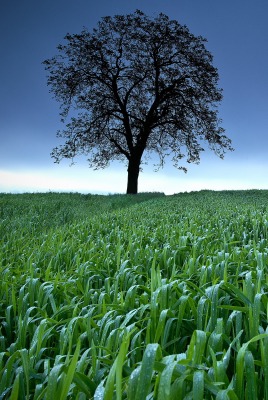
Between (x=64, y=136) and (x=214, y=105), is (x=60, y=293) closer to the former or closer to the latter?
(x=64, y=136)

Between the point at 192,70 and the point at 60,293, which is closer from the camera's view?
the point at 60,293

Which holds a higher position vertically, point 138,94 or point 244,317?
point 138,94

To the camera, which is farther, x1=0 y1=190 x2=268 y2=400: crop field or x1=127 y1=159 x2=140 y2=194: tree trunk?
x1=127 y1=159 x2=140 y2=194: tree trunk

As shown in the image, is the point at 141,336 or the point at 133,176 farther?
the point at 133,176

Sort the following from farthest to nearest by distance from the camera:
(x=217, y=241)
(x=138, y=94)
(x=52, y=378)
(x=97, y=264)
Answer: (x=138, y=94), (x=217, y=241), (x=97, y=264), (x=52, y=378)

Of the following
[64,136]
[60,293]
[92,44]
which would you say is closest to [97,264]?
[60,293]

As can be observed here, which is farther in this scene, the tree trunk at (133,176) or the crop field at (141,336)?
the tree trunk at (133,176)

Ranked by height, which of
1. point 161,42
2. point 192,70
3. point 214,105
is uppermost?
Answer: point 161,42

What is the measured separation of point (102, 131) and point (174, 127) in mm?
5649

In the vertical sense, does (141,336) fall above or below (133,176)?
below

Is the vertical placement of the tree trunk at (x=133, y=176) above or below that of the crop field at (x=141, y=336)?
above

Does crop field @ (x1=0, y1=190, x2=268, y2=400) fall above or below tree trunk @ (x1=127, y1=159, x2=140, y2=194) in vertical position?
below

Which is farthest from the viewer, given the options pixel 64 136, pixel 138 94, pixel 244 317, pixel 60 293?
pixel 138 94

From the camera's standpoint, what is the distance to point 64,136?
91.4ft
